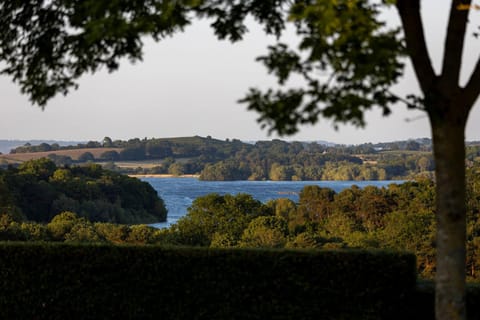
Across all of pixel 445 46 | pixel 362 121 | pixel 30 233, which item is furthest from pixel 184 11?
pixel 30 233

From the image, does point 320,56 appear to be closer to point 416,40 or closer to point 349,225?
point 416,40

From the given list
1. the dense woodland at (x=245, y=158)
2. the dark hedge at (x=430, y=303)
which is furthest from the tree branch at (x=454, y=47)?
the dense woodland at (x=245, y=158)

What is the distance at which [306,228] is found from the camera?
50.7 meters

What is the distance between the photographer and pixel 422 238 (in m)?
41.7

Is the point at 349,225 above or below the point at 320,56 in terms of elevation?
below

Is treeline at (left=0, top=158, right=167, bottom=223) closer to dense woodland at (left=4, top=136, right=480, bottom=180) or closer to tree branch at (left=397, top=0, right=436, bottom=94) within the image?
dense woodland at (left=4, top=136, right=480, bottom=180)

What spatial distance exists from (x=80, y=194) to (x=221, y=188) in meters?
36.1

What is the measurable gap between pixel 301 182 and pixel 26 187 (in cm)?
6482

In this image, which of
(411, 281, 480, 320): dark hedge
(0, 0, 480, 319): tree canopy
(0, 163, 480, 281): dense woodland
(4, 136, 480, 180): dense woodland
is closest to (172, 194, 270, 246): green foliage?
(0, 163, 480, 281): dense woodland

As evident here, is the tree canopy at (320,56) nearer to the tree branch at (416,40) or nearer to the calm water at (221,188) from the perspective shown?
the tree branch at (416,40)

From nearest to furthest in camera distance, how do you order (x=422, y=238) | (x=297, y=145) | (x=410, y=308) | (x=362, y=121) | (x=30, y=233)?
1. (x=362, y=121)
2. (x=410, y=308)
3. (x=422, y=238)
4. (x=30, y=233)
5. (x=297, y=145)

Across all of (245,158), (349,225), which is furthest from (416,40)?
(245,158)

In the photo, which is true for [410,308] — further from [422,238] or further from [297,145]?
[297,145]

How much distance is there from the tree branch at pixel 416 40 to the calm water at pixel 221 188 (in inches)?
3881
